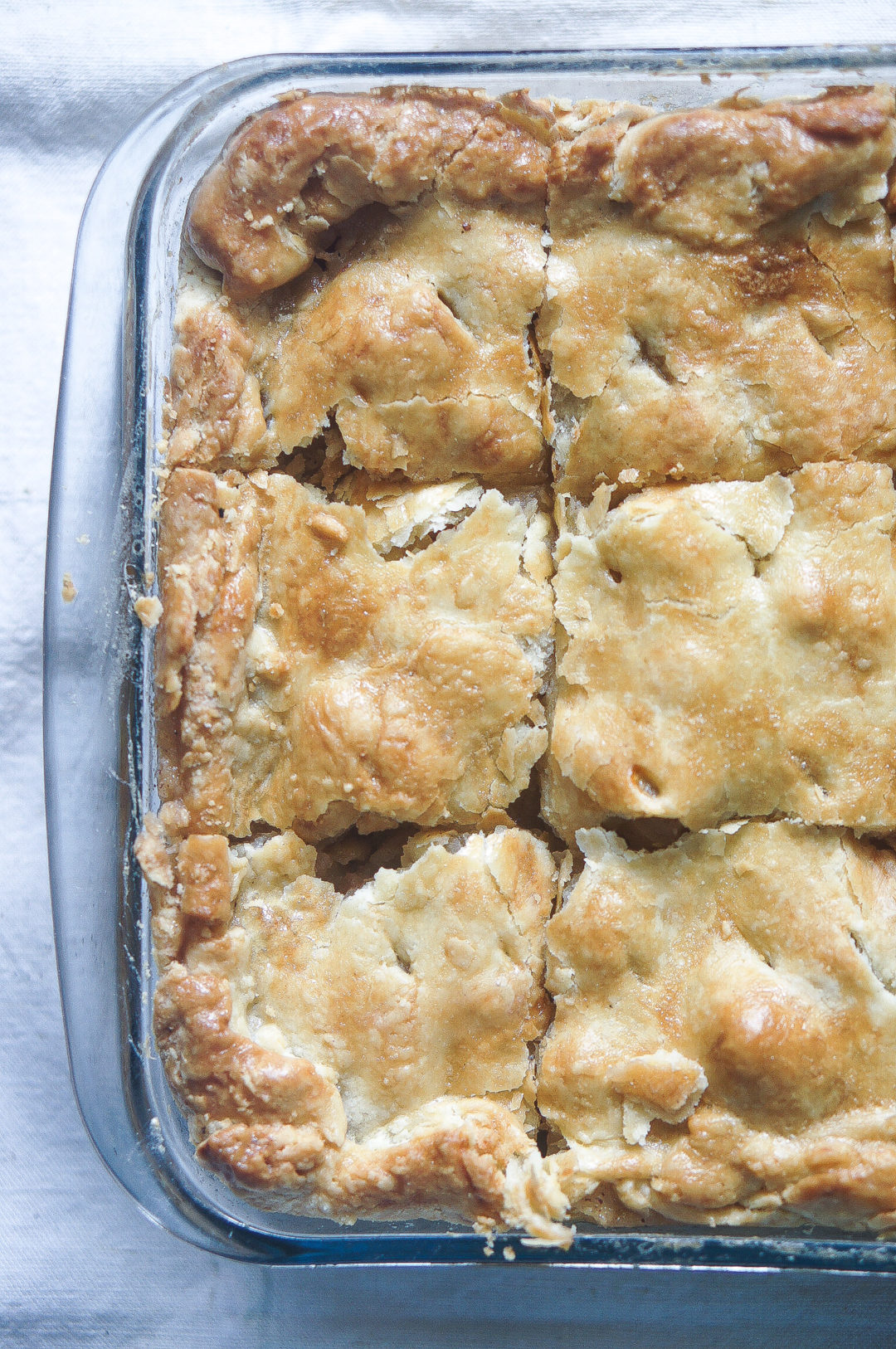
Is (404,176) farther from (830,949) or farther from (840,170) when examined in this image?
(830,949)

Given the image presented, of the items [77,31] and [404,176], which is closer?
[404,176]

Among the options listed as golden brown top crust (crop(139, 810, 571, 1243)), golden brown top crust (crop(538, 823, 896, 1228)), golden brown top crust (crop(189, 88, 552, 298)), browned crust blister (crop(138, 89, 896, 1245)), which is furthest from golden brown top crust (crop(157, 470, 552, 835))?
golden brown top crust (crop(189, 88, 552, 298))

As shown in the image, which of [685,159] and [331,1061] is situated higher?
[685,159]

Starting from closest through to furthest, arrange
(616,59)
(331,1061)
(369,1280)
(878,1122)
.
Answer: (878,1122) < (331,1061) < (616,59) < (369,1280)

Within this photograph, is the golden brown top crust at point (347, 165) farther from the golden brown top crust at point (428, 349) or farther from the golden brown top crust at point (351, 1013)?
the golden brown top crust at point (351, 1013)

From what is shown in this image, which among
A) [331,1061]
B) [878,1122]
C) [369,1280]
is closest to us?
[878,1122]

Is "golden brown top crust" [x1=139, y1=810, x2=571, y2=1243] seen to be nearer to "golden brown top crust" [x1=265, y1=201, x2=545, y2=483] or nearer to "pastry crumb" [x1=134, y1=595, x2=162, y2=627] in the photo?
"pastry crumb" [x1=134, y1=595, x2=162, y2=627]

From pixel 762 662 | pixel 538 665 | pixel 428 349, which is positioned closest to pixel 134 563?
pixel 428 349

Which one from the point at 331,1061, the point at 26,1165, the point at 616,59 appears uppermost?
the point at 616,59

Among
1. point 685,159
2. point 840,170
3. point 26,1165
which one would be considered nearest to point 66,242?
point 685,159
